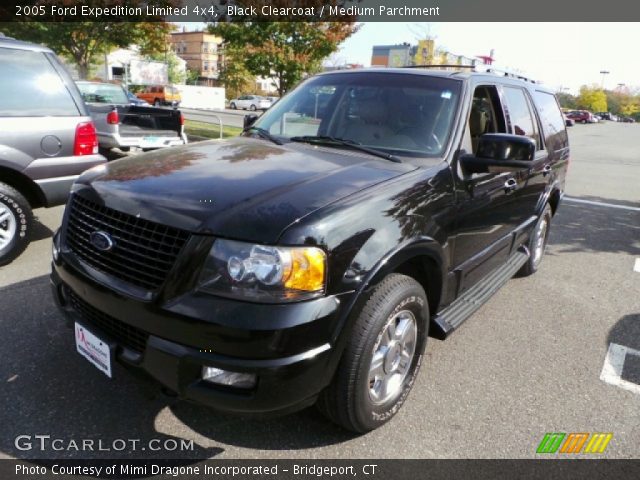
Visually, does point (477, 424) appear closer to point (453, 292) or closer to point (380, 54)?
point (453, 292)

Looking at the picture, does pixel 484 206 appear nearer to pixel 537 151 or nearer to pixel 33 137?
pixel 537 151

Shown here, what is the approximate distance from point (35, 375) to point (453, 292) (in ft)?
8.52

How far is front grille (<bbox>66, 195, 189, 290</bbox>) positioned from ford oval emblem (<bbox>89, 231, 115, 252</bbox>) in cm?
2

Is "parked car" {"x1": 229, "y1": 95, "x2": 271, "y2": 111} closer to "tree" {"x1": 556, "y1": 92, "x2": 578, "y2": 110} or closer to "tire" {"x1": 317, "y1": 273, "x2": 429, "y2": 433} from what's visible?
"tire" {"x1": 317, "y1": 273, "x2": 429, "y2": 433}

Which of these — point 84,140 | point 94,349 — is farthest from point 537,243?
point 84,140

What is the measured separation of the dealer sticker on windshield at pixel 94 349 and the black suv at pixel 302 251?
0.04 feet

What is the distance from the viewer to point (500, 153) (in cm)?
286

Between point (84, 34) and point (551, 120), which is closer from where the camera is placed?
point (551, 120)

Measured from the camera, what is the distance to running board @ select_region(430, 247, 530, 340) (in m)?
2.89

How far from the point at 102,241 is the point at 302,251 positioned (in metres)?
1.00

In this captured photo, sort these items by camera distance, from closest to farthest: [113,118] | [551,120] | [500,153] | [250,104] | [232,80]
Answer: [500,153], [551,120], [113,118], [250,104], [232,80]

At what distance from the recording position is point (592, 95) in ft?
344

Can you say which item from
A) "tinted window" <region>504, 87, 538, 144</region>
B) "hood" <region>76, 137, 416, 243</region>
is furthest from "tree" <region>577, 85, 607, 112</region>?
"hood" <region>76, 137, 416, 243</region>

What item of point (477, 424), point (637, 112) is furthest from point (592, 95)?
point (477, 424)
